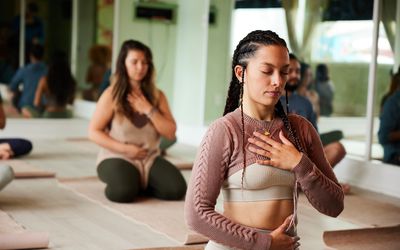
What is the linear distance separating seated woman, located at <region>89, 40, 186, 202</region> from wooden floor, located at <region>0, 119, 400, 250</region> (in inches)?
11.0

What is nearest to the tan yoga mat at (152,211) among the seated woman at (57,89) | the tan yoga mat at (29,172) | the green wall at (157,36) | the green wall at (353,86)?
the tan yoga mat at (29,172)

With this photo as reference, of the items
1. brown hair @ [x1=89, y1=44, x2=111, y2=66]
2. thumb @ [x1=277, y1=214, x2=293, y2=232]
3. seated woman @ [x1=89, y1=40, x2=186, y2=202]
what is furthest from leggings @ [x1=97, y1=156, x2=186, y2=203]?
brown hair @ [x1=89, y1=44, x2=111, y2=66]

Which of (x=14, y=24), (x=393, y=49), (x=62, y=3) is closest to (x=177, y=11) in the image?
(x=62, y=3)

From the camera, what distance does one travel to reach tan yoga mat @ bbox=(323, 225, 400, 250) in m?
3.49

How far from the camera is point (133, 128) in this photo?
4.32m

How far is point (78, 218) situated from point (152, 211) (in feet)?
1.45

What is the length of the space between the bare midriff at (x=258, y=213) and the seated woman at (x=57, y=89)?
5425 millimetres

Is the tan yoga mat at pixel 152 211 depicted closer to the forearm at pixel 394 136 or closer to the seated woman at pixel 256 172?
the seated woman at pixel 256 172

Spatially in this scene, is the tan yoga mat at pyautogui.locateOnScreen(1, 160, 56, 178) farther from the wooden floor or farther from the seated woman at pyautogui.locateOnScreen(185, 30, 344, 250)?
the seated woman at pyautogui.locateOnScreen(185, 30, 344, 250)

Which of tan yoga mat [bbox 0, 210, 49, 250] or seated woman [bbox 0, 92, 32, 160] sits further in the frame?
seated woman [bbox 0, 92, 32, 160]

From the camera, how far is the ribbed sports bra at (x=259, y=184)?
191 cm

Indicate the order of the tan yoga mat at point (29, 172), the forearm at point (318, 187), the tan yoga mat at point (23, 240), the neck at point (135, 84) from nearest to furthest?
the forearm at point (318, 187) < the tan yoga mat at point (23, 240) < the neck at point (135, 84) < the tan yoga mat at point (29, 172)

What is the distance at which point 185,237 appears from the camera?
3.42 meters

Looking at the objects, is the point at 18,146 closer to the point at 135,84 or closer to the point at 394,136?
the point at 135,84
